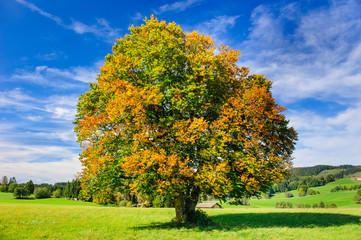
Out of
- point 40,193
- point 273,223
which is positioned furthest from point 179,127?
point 40,193

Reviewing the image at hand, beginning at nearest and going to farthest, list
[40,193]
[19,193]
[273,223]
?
[273,223], [19,193], [40,193]

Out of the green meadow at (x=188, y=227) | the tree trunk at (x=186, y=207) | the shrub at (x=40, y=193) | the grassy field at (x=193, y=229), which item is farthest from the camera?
the shrub at (x=40, y=193)

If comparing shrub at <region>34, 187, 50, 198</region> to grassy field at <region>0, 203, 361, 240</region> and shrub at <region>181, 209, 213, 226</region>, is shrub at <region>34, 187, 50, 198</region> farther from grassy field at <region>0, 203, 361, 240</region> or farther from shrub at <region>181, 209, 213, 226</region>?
shrub at <region>181, 209, 213, 226</region>

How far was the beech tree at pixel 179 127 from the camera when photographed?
53.2 feet

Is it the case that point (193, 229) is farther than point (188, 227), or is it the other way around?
point (188, 227)

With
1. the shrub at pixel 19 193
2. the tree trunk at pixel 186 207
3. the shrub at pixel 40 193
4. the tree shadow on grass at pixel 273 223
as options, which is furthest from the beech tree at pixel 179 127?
the shrub at pixel 40 193

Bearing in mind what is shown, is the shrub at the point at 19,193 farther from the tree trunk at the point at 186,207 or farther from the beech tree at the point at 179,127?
the tree trunk at the point at 186,207

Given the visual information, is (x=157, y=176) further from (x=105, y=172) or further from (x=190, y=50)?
(x=190, y=50)

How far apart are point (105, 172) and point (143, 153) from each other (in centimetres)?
420

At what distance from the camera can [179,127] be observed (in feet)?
56.0

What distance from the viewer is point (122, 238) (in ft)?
42.9

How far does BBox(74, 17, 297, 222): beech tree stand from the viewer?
1620 centimetres

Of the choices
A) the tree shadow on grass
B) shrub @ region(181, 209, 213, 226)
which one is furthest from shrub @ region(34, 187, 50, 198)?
shrub @ region(181, 209, 213, 226)

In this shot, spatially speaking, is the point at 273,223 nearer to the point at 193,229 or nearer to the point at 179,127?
the point at 193,229
